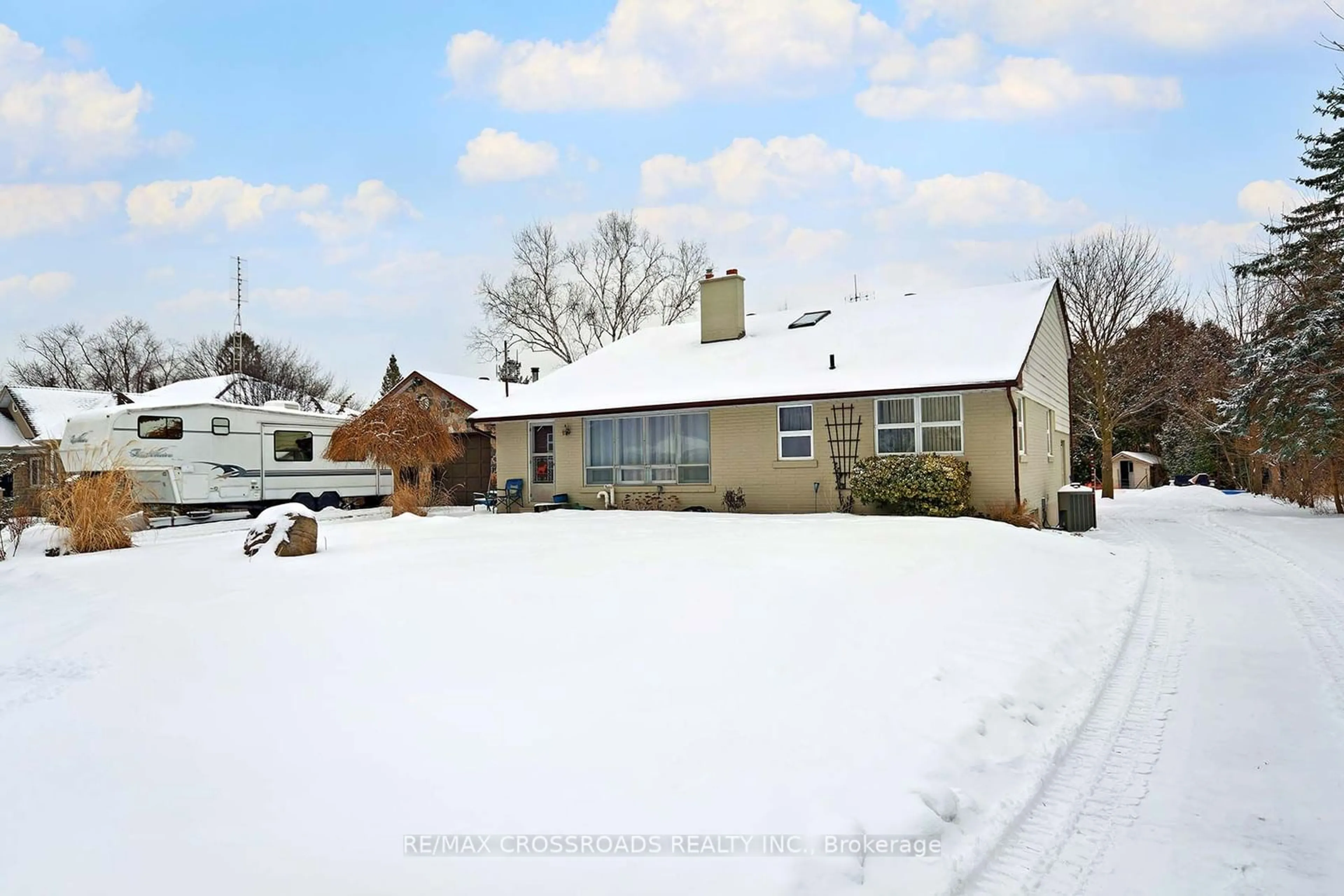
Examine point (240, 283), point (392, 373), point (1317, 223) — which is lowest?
point (1317, 223)

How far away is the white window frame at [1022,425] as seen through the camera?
49.9 feet

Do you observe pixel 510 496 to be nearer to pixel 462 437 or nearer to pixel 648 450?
pixel 648 450

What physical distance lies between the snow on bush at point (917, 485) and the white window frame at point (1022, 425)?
1.38m

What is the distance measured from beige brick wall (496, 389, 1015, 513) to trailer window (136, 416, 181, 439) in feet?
30.4

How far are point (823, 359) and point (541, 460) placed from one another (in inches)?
310

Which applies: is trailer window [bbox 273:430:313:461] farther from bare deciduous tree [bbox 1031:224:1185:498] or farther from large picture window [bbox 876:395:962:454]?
bare deciduous tree [bbox 1031:224:1185:498]

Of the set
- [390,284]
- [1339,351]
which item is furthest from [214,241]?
[1339,351]

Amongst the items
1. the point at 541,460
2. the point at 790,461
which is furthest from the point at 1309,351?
the point at 541,460

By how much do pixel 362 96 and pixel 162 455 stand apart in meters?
9.47

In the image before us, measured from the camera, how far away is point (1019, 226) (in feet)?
98.6

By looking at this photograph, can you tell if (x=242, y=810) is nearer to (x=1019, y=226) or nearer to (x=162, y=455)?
(x=162, y=455)

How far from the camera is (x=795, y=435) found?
16.5 m

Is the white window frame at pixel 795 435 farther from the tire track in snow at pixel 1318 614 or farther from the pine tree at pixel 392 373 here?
the pine tree at pixel 392 373

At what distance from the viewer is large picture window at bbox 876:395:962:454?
49.4ft
